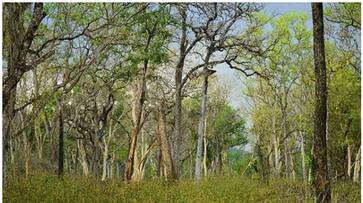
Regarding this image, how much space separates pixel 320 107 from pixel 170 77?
9.79 meters

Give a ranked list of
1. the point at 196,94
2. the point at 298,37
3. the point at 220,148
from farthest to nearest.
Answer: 1. the point at 220,148
2. the point at 298,37
3. the point at 196,94

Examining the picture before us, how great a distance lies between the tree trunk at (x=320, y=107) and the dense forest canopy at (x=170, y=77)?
0.06 metres

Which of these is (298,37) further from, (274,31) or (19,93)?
(19,93)

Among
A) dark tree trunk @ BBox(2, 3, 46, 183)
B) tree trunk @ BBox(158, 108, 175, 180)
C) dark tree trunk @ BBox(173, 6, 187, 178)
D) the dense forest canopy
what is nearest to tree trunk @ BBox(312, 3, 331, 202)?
the dense forest canopy

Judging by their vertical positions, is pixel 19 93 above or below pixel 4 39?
above

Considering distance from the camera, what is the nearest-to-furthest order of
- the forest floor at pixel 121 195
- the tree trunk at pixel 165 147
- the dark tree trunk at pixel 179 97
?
the forest floor at pixel 121 195
the tree trunk at pixel 165 147
the dark tree trunk at pixel 179 97

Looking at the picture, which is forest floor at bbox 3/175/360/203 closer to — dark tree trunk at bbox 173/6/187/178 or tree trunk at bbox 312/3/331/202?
tree trunk at bbox 312/3/331/202

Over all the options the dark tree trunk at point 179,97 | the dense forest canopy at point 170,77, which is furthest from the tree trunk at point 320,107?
the dark tree trunk at point 179,97

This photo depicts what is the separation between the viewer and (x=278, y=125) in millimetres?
27156

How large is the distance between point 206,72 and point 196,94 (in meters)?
4.06

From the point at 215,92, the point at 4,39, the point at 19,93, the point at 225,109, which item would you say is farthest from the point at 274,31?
the point at 4,39

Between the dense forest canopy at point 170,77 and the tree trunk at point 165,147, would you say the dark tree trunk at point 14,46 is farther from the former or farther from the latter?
the tree trunk at point 165,147

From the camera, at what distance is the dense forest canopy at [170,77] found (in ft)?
28.2

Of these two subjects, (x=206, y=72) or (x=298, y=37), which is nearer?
(x=206, y=72)
